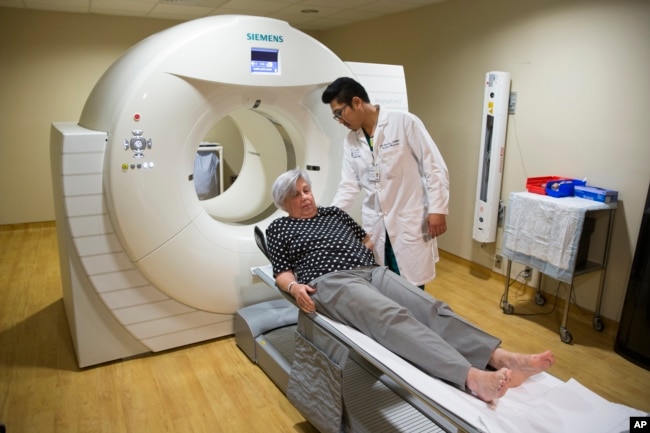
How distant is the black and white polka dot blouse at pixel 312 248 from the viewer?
69.5 inches

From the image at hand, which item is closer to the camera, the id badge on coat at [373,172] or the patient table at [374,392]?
the patient table at [374,392]

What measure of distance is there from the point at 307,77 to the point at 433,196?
2.74ft

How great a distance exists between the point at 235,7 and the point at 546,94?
255cm

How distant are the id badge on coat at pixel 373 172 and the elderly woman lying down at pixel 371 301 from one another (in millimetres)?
253

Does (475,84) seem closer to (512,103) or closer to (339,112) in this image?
(512,103)

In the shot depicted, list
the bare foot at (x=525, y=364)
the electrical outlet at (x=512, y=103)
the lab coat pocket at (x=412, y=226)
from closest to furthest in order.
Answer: the bare foot at (x=525, y=364) → the lab coat pocket at (x=412, y=226) → the electrical outlet at (x=512, y=103)

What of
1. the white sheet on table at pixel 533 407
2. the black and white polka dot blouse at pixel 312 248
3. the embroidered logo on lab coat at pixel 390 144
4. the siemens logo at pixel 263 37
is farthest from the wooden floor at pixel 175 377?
the siemens logo at pixel 263 37

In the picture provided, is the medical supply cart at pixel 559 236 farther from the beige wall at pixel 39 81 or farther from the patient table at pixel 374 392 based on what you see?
the beige wall at pixel 39 81

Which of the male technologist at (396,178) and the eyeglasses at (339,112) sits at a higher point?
the eyeglasses at (339,112)

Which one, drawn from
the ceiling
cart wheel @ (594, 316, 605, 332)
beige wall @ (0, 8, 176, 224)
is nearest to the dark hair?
cart wheel @ (594, 316, 605, 332)

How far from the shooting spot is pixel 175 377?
212 cm

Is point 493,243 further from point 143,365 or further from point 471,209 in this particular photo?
point 143,365

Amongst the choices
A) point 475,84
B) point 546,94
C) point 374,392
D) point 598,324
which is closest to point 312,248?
point 374,392

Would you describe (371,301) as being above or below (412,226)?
below
